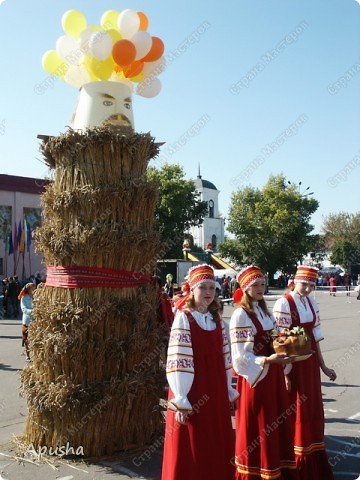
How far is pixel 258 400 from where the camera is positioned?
440 centimetres

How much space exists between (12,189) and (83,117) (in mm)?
31480

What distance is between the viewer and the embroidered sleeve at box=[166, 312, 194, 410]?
3.86 meters

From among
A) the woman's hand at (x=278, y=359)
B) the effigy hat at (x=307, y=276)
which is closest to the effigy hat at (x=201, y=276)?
the woman's hand at (x=278, y=359)

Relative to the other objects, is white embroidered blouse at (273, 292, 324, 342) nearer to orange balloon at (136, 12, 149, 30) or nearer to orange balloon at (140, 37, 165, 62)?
orange balloon at (140, 37, 165, 62)

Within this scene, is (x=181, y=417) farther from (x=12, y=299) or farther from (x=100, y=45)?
(x=12, y=299)

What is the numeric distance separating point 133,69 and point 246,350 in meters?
3.47

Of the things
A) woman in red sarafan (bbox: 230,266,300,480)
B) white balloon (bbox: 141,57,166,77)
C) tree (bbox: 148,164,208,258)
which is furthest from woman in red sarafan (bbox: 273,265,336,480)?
tree (bbox: 148,164,208,258)

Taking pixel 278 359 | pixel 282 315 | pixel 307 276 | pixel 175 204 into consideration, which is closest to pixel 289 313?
pixel 282 315

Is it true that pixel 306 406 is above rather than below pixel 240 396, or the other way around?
below

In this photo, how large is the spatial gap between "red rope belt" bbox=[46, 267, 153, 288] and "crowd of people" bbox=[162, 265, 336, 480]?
3.65 feet

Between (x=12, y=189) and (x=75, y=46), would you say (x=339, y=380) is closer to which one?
(x=75, y=46)

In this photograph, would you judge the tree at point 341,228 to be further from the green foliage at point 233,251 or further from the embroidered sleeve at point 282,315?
the embroidered sleeve at point 282,315

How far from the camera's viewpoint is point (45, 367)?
5.39 m

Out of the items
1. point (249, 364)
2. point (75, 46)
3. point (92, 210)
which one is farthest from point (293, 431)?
point (75, 46)
